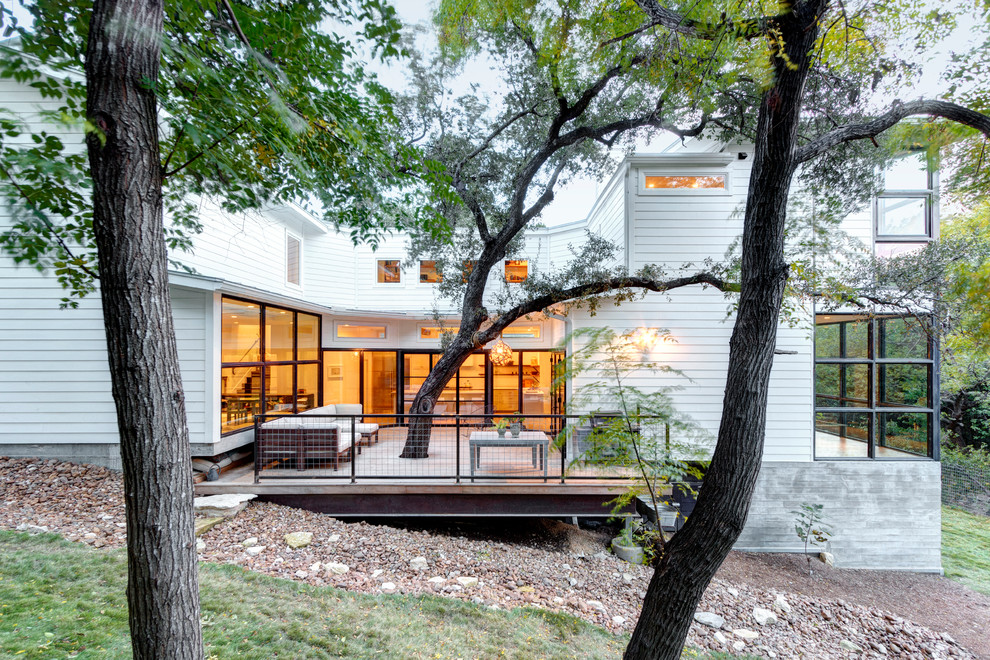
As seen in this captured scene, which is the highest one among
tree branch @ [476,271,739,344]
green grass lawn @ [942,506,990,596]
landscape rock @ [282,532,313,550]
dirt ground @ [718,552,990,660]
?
tree branch @ [476,271,739,344]

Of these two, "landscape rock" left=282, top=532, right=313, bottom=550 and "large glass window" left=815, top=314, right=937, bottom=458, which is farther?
"large glass window" left=815, top=314, right=937, bottom=458

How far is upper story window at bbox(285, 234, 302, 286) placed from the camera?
378 inches

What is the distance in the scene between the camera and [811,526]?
21.7ft

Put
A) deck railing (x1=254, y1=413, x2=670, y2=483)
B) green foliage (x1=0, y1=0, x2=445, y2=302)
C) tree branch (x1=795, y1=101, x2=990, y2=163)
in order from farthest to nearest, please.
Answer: deck railing (x1=254, y1=413, x2=670, y2=483) < tree branch (x1=795, y1=101, x2=990, y2=163) < green foliage (x1=0, y1=0, x2=445, y2=302)

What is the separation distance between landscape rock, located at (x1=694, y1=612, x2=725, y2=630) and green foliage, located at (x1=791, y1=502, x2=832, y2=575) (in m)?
3.21

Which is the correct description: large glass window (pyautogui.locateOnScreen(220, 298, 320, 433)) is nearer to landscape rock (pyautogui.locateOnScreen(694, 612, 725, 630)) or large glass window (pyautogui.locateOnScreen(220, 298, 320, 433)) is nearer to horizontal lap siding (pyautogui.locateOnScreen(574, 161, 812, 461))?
horizontal lap siding (pyautogui.locateOnScreen(574, 161, 812, 461))

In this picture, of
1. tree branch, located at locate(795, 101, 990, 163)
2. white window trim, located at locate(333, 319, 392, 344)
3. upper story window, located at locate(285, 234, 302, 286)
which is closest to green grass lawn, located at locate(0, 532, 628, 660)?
tree branch, located at locate(795, 101, 990, 163)

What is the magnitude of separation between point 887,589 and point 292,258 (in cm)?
1284

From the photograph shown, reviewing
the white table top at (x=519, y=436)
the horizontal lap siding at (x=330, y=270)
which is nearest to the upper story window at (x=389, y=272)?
the horizontal lap siding at (x=330, y=270)

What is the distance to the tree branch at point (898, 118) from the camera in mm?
3124

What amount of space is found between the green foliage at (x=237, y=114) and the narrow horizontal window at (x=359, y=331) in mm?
5898

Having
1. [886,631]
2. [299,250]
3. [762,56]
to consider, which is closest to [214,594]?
[762,56]

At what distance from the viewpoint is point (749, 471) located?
2678 mm

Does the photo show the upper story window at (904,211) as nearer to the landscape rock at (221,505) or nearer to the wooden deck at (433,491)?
the wooden deck at (433,491)
